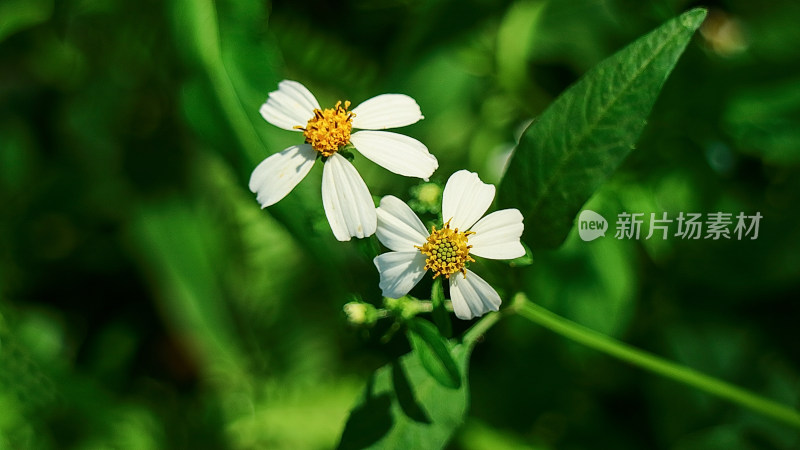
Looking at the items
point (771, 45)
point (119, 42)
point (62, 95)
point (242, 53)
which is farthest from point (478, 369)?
point (62, 95)

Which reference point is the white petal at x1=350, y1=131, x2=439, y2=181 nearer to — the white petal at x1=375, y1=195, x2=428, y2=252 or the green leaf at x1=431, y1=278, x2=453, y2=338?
the white petal at x1=375, y1=195, x2=428, y2=252

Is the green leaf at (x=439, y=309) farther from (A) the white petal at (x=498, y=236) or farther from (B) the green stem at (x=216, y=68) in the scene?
(B) the green stem at (x=216, y=68)

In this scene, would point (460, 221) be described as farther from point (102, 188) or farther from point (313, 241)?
point (102, 188)

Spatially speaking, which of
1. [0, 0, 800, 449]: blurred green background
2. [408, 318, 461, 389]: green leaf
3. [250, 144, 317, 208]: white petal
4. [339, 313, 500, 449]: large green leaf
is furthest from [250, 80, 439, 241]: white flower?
[0, 0, 800, 449]: blurred green background

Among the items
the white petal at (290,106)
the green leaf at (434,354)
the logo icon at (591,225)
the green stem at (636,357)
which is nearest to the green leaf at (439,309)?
the green leaf at (434,354)

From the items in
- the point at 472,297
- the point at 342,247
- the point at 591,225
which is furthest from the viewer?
the point at 342,247

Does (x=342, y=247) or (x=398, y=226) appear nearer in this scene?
(x=398, y=226)

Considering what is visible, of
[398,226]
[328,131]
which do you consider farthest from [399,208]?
[328,131]

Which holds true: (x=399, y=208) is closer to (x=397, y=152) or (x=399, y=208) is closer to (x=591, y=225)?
(x=397, y=152)
